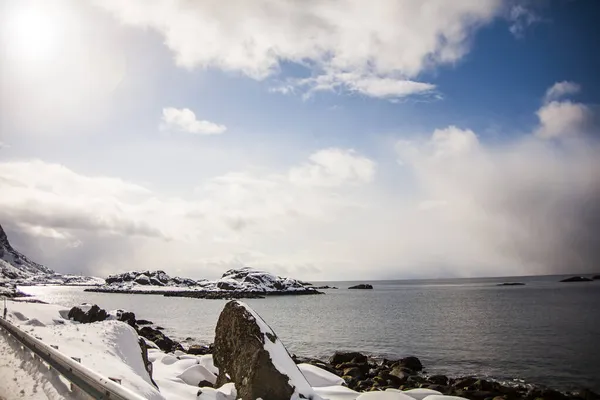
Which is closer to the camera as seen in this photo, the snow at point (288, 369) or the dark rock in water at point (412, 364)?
the snow at point (288, 369)

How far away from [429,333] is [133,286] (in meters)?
188

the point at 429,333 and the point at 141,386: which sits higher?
the point at 141,386

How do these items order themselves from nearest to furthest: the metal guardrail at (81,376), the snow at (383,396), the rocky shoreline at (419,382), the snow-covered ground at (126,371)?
the metal guardrail at (81,376), the snow-covered ground at (126,371), the snow at (383,396), the rocky shoreline at (419,382)

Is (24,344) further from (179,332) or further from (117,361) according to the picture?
(179,332)

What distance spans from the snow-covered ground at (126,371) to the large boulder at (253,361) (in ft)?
0.17

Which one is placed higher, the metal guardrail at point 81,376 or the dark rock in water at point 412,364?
the metal guardrail at point 81,376

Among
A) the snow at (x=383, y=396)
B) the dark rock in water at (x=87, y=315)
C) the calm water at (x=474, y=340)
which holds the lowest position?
the calm water at (x=474, y=340)

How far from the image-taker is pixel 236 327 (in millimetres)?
12117

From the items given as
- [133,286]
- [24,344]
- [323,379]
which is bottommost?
[133,286]

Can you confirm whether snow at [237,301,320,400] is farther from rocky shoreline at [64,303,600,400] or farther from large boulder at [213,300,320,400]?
rocky shoreline at [64,303,600,400]

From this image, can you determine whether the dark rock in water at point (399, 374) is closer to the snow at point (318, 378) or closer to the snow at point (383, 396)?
the snow at point (318, 378)

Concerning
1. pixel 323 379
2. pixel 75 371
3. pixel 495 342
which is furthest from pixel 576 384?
pixel 75 371

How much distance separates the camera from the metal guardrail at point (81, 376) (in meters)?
5.13

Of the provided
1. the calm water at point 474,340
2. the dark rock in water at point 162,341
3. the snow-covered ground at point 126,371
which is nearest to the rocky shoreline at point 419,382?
the calm water at point 474,340
